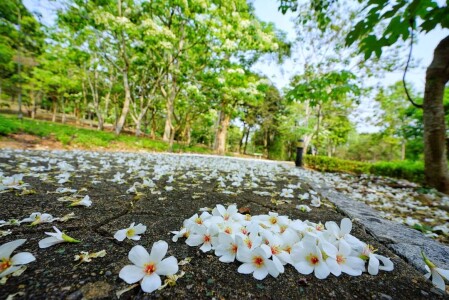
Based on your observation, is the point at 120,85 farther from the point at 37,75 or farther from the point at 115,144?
the point at 115,144

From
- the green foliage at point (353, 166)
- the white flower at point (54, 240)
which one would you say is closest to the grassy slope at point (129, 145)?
the green foliage at point (353, 166)

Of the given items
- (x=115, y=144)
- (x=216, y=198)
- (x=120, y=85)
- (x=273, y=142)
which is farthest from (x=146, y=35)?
(x=273, y=142)

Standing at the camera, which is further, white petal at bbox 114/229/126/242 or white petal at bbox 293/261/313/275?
white petal at bbox 114/229/126/242

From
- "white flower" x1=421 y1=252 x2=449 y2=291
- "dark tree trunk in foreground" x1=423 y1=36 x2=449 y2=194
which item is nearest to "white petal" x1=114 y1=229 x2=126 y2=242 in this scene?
"white flower" x1=421 y1=252 x2=449 y2=291

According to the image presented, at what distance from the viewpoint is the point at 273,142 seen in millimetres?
28969

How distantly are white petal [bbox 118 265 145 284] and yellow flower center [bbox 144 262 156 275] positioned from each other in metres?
0.01

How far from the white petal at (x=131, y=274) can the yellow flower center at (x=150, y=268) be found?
0.04 ft

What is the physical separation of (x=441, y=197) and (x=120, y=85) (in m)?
21.5

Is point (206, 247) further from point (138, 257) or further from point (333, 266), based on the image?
point (333, 266)

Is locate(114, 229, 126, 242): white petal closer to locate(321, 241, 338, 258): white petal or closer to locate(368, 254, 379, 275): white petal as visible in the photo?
locate(321, 241, 338, 258): white petal

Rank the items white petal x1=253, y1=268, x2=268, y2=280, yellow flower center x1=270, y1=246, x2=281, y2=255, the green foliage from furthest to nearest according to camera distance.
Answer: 1. the green foliage
2. yellow flower center x1=270, y1=246, x2=281, y2=255
3. white petal x1=253, y1=268, x2=268, y2=280

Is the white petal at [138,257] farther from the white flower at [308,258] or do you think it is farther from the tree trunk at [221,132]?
the tree trunk at [221,132]

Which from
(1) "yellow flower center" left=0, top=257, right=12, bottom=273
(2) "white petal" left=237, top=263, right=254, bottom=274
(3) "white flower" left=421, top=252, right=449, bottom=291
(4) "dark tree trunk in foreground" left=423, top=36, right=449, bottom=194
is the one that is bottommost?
(1) "yellow flower center" left=0, top=257, right=12, bottom=273

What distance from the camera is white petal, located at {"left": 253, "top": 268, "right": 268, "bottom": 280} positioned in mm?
737
